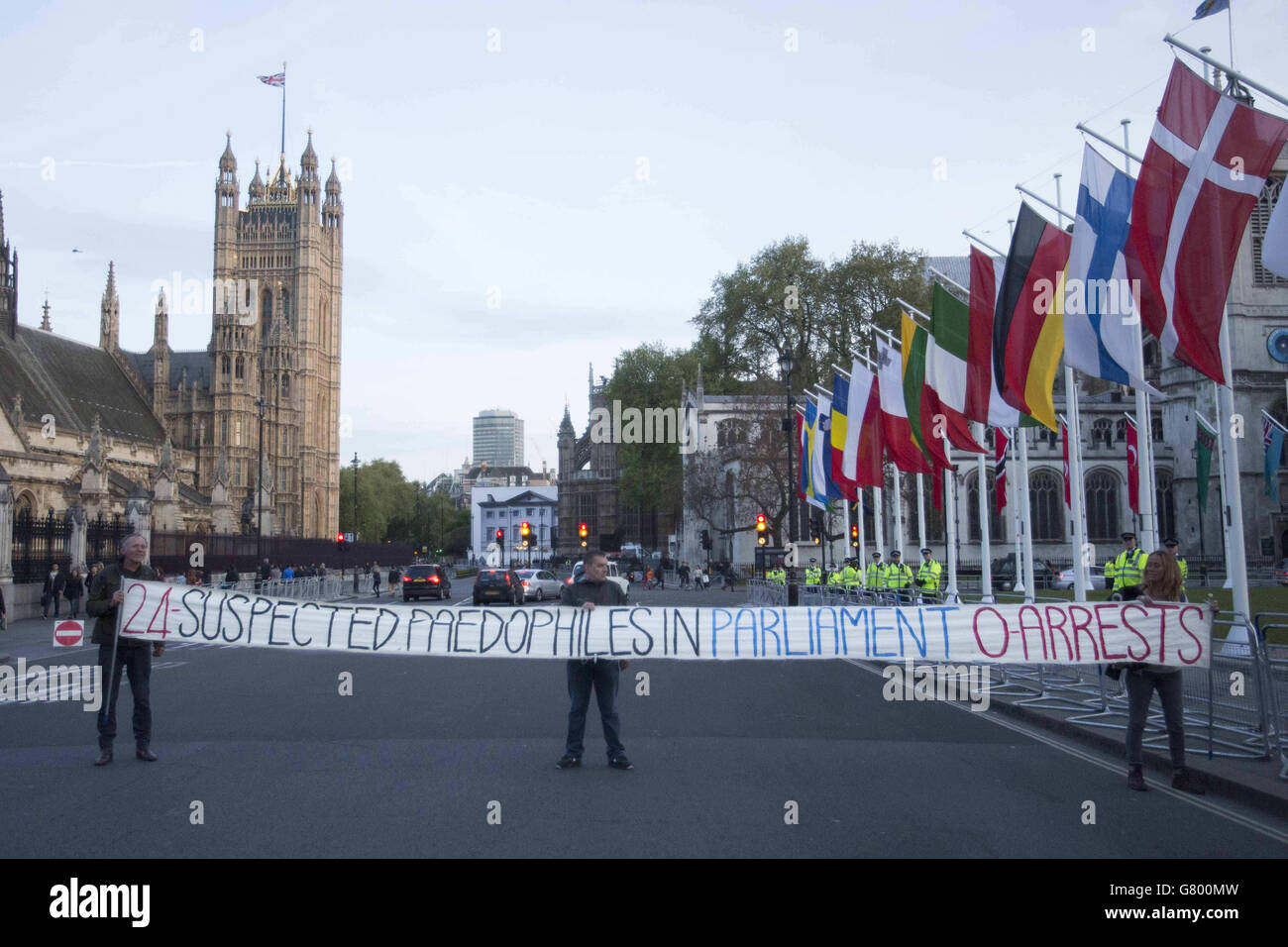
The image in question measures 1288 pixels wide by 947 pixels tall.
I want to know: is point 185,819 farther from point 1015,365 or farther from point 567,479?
point 567,479

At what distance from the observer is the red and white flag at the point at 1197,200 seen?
1105 centimetres

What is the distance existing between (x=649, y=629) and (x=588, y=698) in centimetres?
107

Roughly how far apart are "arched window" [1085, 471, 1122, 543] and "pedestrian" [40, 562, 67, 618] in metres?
50.6

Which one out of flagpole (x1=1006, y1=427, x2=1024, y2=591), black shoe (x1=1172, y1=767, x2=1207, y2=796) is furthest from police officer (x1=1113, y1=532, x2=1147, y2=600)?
flagpole (x1=1006, y1=427, x2=1024, y2=591)

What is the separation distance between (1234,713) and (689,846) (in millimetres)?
5525

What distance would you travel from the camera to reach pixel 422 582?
4494cm

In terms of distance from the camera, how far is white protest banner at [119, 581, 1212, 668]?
946cm

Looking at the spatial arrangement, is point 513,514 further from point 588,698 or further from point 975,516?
point 588,698

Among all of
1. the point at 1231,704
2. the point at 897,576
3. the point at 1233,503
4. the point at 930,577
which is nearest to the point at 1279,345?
the point at 897,576

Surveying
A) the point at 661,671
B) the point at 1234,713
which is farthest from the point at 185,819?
the point at 661,671

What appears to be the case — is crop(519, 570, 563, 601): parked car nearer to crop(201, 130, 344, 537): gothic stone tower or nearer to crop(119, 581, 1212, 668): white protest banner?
crop(119, 581, 1212, 668): white protest banner

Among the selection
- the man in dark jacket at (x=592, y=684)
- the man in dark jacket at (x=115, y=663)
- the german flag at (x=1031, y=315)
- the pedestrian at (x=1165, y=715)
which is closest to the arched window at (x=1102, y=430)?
the german flag at (x=1031, y=315)

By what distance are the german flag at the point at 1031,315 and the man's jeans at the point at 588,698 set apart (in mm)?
9452
